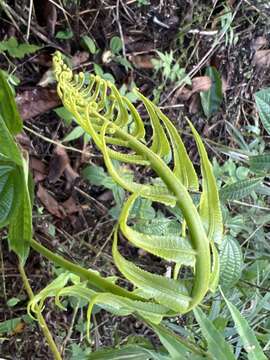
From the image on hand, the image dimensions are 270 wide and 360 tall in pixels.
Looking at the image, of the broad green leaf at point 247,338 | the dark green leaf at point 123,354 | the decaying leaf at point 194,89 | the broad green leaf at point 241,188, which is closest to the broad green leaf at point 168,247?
the broad green leaf at point 247,338

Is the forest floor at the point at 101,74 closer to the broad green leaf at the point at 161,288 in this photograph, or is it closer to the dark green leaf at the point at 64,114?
the dark green leaf at the point at 64,114

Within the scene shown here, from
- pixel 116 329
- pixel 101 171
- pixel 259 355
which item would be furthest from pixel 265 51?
pixel 259 355

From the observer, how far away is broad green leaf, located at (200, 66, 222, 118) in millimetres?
1683

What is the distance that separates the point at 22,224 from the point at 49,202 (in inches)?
20.5

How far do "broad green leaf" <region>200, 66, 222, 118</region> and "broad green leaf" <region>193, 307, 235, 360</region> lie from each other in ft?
3.03

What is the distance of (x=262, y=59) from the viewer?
1.81 metres

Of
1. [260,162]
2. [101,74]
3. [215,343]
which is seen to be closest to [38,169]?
[101,74]

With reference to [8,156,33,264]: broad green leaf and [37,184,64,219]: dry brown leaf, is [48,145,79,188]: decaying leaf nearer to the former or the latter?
[37,184,64,219]: dry brown leaf

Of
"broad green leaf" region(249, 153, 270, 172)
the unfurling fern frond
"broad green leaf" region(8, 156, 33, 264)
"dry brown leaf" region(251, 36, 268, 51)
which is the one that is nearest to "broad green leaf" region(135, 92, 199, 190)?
the unfurling fern frond

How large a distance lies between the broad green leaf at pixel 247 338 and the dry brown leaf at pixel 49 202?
26.9 inches

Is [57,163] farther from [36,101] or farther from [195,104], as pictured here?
[195,104]

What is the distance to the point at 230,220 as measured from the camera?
1.17 metres

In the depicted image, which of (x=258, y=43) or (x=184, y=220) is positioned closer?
(x=184, y=220)

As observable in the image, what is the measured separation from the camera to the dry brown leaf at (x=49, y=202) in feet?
4.57
